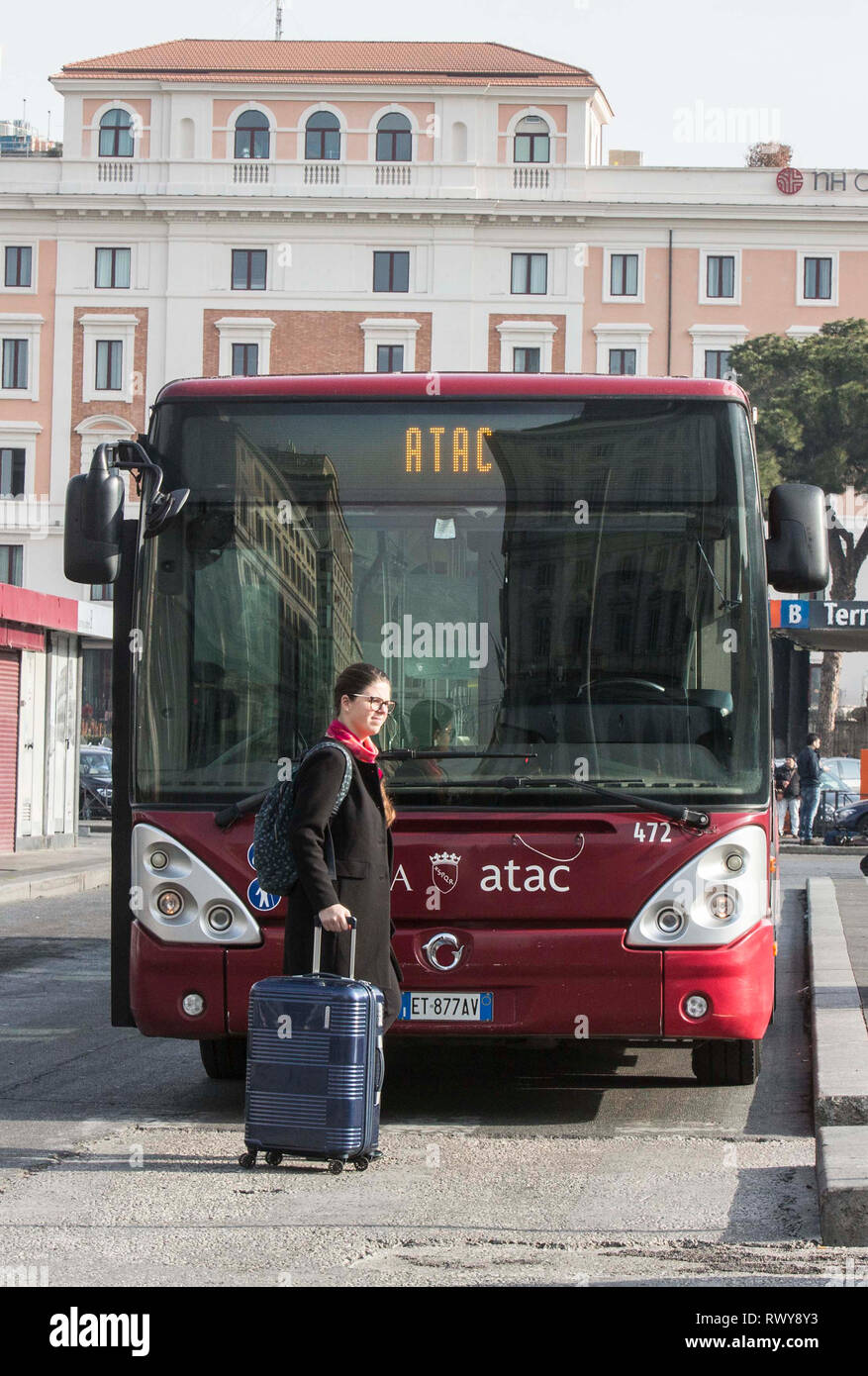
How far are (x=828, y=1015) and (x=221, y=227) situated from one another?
199 ft

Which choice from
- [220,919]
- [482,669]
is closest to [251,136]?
[482,669]

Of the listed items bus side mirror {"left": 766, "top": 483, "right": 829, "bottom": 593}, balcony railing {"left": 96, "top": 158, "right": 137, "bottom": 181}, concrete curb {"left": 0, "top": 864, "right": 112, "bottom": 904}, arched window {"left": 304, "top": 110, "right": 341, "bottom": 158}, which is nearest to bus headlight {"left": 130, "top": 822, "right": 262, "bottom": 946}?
bus side mirror {"left": 766, "top": 483, "right": 829, "bottom": 593}

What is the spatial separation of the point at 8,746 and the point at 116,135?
1811 inches

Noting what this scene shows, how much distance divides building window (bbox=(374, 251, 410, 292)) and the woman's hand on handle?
204 ft

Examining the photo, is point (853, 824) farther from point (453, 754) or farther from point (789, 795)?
point (453, 754)

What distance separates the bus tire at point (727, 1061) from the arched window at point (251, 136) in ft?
204

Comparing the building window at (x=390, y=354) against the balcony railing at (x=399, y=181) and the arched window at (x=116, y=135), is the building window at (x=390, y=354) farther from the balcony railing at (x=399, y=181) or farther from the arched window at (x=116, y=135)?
the arched window at (x=116, y=135)

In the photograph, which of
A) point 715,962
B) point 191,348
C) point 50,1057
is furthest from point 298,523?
point 191,348

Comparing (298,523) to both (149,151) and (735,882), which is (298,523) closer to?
(735,882)

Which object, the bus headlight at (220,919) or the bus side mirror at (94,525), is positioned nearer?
the bus headlight at (220,919)

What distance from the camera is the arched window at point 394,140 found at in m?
66.6

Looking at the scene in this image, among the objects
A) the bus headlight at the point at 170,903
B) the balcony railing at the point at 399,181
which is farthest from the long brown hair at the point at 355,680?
the balcony railing at the point at 399,181

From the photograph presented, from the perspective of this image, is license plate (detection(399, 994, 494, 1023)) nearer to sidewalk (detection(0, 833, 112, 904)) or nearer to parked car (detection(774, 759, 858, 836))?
sidewalk (detection(0, 833, 112, 904))

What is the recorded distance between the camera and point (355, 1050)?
6621mm
